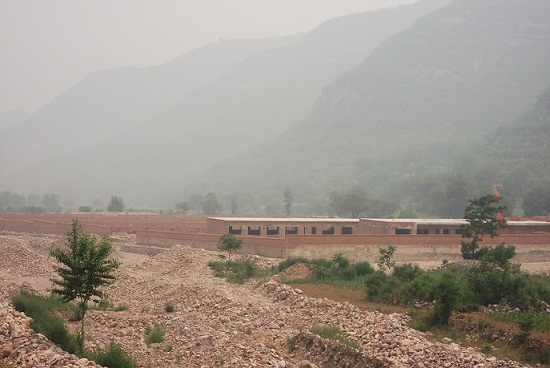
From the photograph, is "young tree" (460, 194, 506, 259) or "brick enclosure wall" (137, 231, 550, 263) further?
"young tree" (460, 194, 506, 259)

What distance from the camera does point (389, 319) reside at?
65.5 feet

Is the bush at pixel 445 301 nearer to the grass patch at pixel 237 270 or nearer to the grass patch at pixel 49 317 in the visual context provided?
the grass patch at pixel 49 317

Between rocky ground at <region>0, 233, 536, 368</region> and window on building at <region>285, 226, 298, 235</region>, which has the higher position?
window on building at <region>285, 226, 298, 235</region>

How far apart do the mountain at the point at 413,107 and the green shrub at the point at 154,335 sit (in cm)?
9466

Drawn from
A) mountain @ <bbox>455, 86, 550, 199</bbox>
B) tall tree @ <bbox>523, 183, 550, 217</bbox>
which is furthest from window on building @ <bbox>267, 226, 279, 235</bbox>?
mountain @ <bbox>455, 86, 550, 199</bbox>

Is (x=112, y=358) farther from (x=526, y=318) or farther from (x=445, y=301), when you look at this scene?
(x=526, y=318)

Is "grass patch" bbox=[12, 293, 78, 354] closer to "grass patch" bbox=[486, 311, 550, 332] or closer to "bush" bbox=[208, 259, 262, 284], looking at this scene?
"bush" bbox=[208, 259, 262, 284]

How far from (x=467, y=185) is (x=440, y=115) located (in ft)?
225

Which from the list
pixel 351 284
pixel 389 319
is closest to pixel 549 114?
pixel 351 284

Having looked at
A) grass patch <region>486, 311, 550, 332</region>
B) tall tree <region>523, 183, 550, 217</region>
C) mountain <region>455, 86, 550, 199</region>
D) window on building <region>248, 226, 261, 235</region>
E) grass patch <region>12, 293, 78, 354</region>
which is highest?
mountain <region>455, 86, 550, 199</region>

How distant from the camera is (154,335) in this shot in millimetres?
19141

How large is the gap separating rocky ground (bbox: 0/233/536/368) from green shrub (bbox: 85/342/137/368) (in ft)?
2.66

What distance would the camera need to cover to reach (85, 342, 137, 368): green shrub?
16.2 m

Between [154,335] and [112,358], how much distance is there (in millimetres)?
2933
